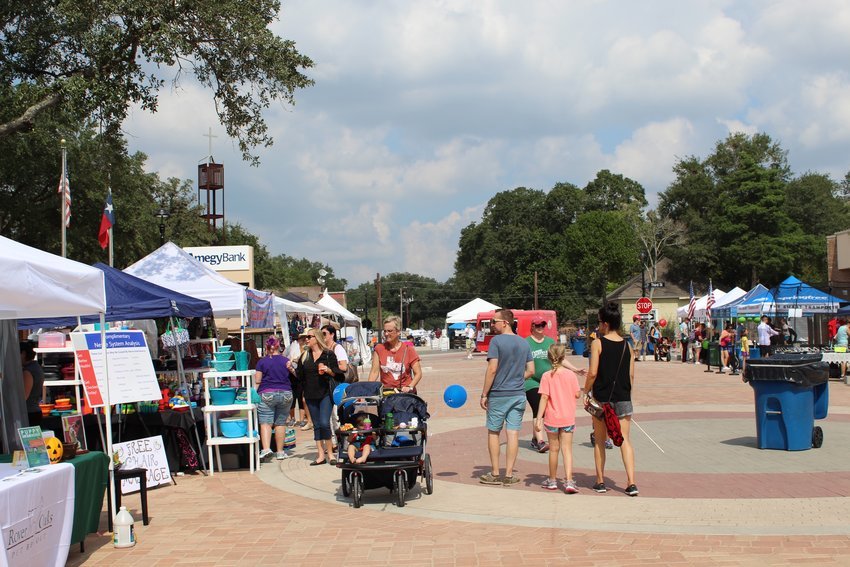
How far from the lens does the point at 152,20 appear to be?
51.4 ft

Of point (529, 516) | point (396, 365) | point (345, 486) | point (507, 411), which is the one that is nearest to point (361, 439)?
point (345, 486)

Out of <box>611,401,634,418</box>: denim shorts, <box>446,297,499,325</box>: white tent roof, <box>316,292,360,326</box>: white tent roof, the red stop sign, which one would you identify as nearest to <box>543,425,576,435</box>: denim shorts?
<box>611,401,634,418</box>: denim shorts

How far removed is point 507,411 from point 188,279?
24.4ft

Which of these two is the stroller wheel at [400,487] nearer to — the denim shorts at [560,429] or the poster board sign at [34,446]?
the denim shorts at [560,429]

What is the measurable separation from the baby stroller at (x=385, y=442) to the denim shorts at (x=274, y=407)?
2.52m

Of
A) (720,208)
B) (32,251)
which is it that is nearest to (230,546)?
(32,251)

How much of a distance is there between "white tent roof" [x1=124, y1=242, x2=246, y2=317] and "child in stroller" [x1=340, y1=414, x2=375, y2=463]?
5873 millimetres

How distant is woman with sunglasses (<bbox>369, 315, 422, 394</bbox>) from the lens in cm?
Answer: 962

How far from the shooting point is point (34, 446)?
639cm

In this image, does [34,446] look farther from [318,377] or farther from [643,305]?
[643,305]

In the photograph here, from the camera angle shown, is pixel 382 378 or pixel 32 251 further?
pixel 382 378

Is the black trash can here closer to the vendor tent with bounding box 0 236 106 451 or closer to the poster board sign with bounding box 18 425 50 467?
the vendor tent with bounding box 0 236 106 451

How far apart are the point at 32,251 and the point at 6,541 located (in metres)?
2.61

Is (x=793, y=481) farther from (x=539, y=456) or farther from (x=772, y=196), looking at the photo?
(x=772, y=196)
